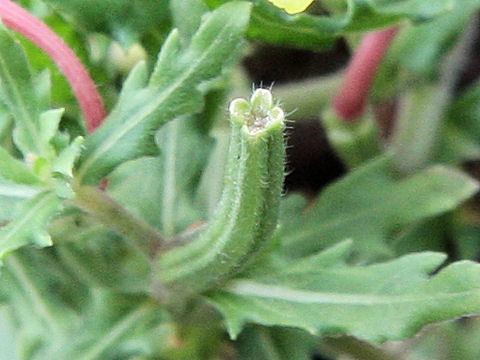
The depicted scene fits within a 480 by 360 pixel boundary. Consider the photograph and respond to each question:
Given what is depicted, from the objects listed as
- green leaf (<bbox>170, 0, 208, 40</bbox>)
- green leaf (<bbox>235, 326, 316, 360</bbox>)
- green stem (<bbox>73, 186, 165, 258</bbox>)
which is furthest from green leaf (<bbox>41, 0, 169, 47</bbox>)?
green leaf (<bbox>235, 326, 316, 360</bbox>)

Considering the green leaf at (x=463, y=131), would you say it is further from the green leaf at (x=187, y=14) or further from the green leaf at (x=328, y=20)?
the green leaf at (x=187, y=14)

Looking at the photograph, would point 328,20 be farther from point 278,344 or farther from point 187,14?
point 278,344

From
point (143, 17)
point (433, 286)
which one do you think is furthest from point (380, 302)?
point (143, 17)

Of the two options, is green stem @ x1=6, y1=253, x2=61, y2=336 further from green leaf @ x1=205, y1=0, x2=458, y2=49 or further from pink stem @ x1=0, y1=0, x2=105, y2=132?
green leaf @ x1=205, y1=0, x2=458, y2=49

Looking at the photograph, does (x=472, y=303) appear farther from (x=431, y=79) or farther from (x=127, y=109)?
(x=431, y=79)

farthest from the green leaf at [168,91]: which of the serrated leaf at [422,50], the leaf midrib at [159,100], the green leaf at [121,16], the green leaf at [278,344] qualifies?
the serrated leaf at [422,50]
